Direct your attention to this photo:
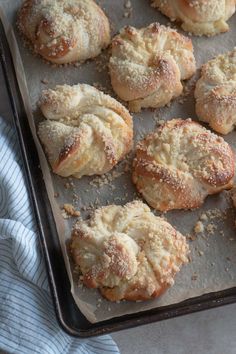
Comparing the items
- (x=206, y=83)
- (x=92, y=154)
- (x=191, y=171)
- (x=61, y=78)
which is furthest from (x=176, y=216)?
(x=61, y=78)

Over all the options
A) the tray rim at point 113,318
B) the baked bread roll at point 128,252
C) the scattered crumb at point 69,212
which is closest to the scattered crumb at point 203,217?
the baked bread roll at point 128,252

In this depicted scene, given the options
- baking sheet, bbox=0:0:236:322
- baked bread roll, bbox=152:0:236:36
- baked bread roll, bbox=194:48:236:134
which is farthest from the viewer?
baked bread roll, bbox=152:0:236:36

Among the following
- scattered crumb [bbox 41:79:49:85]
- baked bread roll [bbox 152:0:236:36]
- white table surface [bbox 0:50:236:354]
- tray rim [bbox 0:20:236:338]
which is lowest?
white table surface [bbox 0:50:236:354]

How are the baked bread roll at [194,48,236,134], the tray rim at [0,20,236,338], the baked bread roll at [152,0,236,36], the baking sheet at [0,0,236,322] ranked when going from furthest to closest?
the baked bread roll at [152,0,236,36]
the baked bread roll at [194,48,236,134]
the baking sheet at [0,0,236,322]
the tray rim at [0,20,236,338]

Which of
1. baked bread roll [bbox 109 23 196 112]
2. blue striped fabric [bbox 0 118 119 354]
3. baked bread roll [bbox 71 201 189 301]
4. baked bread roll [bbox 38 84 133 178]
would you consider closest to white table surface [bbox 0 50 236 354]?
blue striped fabric [bbox 0 118 119 354]

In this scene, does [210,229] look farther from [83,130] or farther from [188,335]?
[83,130]

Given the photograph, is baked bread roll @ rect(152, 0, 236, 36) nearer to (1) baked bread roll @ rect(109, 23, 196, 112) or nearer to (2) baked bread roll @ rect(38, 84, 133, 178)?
(1) baked bread roll @ rect(109, 23, 196, 112)

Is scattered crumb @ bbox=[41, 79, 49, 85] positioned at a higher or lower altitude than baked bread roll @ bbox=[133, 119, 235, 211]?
higher

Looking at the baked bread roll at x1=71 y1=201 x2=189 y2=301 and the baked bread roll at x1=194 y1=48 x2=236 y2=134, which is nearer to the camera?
the baked bread roll at x1=71 y1=201 x2=189 y2=301
